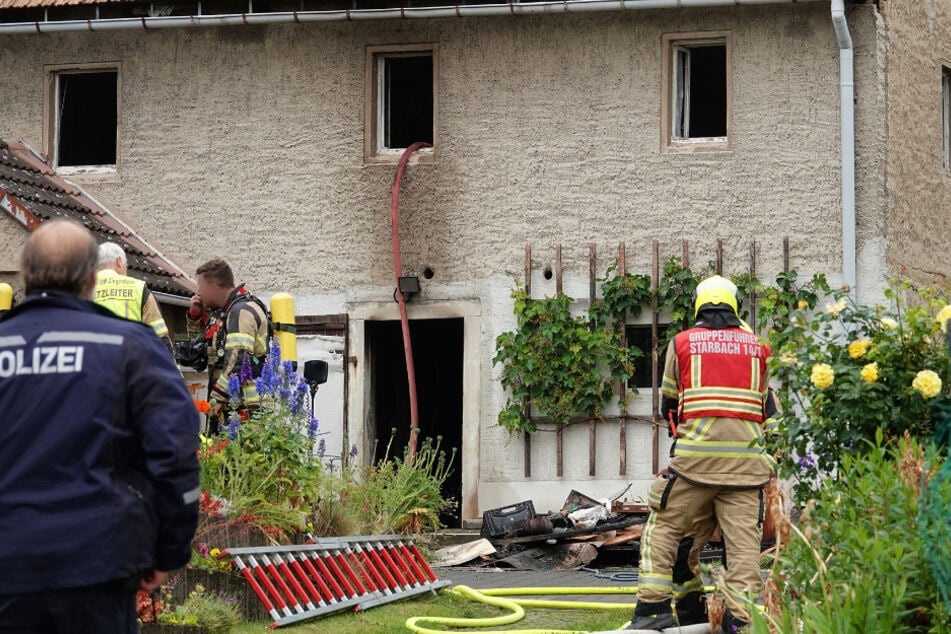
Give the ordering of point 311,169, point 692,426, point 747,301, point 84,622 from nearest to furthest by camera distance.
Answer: point 84,622, point 692,426, point 747,301, point 311,169

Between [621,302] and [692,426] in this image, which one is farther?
[621,302]

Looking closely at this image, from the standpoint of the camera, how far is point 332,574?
30.6 feet

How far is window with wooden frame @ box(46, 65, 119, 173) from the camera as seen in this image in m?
16.9

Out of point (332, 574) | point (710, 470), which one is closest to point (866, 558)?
point (710, 470)

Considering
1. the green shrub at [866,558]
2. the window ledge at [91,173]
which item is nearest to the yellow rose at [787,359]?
the green shrub at [866,558]

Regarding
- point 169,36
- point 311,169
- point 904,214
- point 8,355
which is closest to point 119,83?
point 169,36

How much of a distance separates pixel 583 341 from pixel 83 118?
6.23 meters

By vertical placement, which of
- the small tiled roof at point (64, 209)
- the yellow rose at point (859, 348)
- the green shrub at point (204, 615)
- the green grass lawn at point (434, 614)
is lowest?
the green grass lawn at point (434, 614)

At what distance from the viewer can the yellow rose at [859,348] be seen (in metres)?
6.34

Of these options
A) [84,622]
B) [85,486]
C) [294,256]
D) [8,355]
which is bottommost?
[84,622]

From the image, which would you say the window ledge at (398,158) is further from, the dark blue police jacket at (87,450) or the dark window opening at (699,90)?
the dark blue police jacket at (87,450)

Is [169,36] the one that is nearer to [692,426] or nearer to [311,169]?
[311,169]

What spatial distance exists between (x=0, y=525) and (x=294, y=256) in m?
11.9

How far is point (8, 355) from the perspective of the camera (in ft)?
14.6
